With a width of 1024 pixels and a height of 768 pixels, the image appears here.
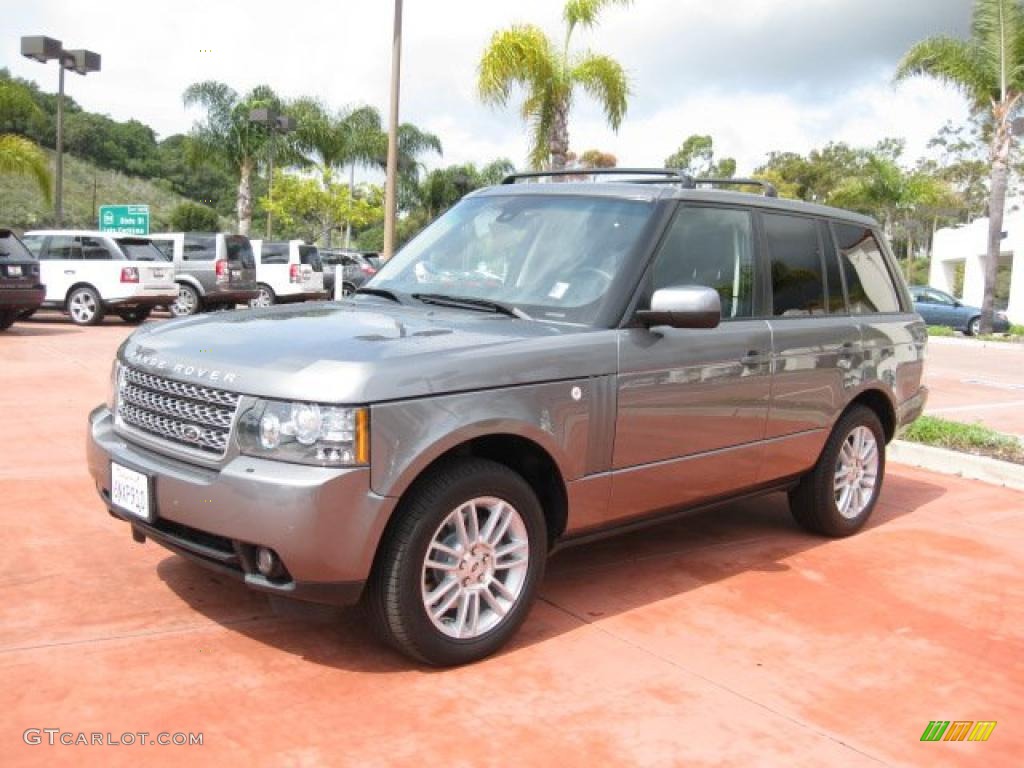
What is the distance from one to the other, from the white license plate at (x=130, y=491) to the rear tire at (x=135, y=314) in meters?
15.3

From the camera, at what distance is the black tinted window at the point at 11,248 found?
1489cm

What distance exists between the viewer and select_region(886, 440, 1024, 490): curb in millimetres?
7285

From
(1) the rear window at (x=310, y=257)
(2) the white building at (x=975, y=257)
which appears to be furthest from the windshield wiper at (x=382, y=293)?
(2) the white building at (x=975, y=257)

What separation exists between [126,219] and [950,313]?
24.5 m

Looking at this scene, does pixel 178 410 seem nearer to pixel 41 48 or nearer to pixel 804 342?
pixel 804 342

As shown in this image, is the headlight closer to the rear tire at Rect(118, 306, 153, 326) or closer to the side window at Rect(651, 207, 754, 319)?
the side window at Rect(651, 207, 754, 319)

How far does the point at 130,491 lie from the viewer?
3.75m

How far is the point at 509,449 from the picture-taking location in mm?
3949

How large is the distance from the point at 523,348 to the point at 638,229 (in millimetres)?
1019

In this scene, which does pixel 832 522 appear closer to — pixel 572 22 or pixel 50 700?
pixel 50 700

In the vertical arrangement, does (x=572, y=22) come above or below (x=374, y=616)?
above

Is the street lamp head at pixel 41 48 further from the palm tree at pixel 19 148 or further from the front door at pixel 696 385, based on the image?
the front door at pixel 696 385

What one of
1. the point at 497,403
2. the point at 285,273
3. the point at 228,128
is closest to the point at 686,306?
the point at 497,403

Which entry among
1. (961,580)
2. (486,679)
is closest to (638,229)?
(486,679)
